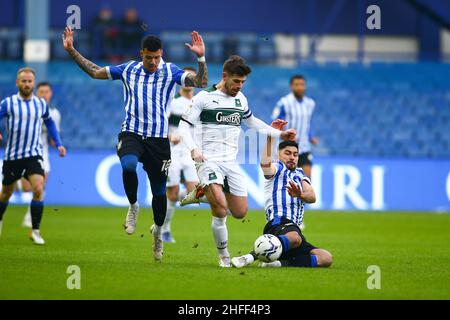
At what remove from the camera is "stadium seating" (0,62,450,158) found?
2483cm

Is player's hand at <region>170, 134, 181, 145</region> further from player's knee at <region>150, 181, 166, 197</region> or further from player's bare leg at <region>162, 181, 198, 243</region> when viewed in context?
player's knee at <region>150, 181, 166, 197</region>

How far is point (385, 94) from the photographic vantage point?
86.0ft

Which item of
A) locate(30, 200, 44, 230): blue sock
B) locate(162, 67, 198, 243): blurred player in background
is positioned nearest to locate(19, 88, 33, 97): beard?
locate(30, 200, 44, 230): blue sock

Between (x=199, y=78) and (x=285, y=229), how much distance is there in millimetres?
1735

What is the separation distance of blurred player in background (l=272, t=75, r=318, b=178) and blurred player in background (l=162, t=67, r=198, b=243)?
Result: 2475 millimetres

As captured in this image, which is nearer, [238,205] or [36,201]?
[238,205]

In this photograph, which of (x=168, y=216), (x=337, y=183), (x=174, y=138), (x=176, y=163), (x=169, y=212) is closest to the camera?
(x=168, y=216)

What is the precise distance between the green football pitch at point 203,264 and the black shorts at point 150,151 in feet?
3.15

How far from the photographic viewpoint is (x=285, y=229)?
9.91 meters

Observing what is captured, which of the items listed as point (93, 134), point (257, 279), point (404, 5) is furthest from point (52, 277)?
point (404, 5)

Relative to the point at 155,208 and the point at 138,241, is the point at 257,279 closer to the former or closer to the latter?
the point at 155,208

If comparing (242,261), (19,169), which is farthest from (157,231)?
(19,169)

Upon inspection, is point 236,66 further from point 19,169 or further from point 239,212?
point 19,169
